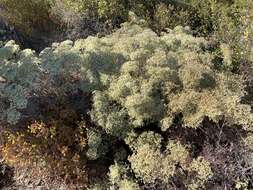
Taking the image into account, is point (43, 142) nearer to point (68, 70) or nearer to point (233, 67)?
point (68, 70)

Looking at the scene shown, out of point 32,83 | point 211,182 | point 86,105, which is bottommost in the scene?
point 211,182

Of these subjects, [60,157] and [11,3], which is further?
[11,3]

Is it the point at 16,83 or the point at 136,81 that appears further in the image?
the point at 136,81

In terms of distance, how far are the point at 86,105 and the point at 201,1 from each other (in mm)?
5270

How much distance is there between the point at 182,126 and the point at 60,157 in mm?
2643

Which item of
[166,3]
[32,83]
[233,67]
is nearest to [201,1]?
[166,3]

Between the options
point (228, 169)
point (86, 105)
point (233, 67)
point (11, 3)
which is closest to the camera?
point (228, 169)

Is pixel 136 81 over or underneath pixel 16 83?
underneath

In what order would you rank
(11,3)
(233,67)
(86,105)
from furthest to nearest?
1. (11,3)
2. (233,67)
3. (86,105)

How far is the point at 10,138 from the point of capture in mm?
10812

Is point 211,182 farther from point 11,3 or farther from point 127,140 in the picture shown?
point 11,3

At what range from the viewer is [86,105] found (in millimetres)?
11469

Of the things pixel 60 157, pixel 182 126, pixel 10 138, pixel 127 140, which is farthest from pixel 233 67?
pixel 10 138

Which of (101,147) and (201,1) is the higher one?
(201,1)
